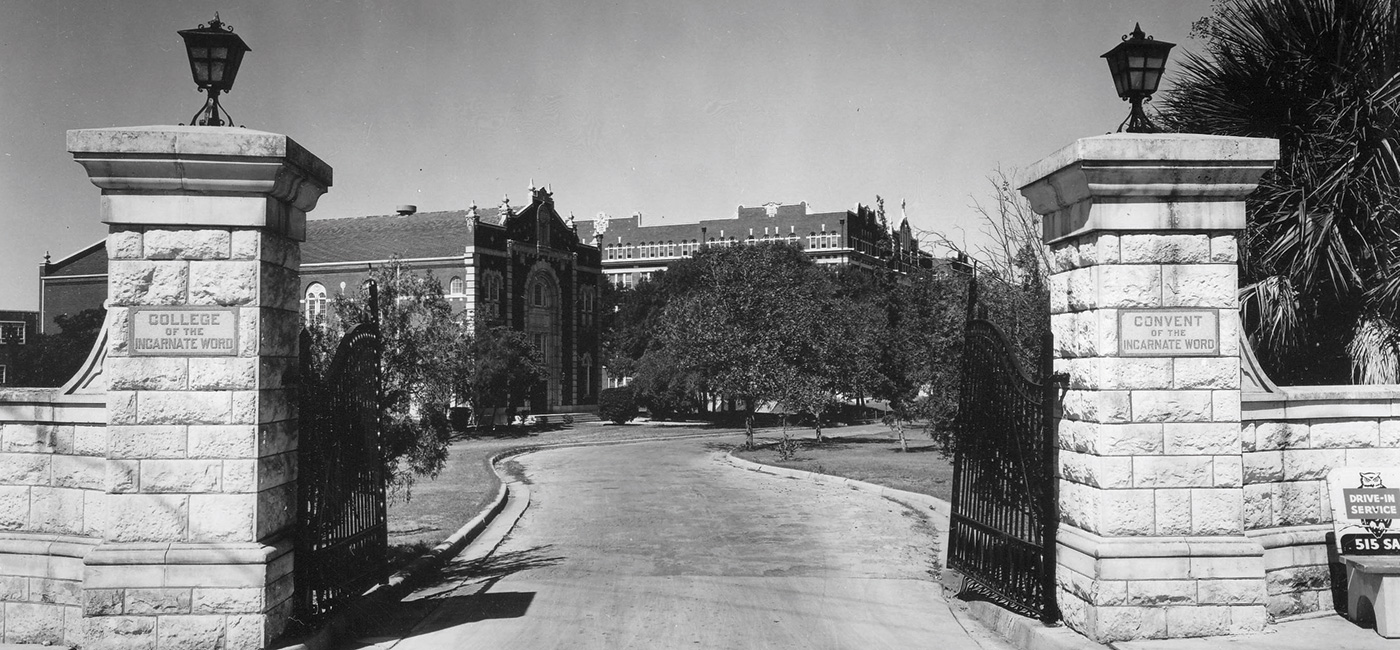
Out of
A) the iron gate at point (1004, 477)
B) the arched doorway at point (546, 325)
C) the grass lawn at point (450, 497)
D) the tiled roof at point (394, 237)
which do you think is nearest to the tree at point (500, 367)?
the grass lawn at point (450, 497)

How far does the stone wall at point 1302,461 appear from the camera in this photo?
635cm

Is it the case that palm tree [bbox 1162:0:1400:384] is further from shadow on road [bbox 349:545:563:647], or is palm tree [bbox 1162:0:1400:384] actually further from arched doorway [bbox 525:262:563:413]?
arched doorway [bbox 525:262:563:413]

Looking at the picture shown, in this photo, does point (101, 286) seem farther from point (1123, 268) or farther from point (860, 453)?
point (1123, 268)

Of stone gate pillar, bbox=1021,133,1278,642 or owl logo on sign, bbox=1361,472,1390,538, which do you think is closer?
stone gate pillar, bbox=1021,133,1278,642

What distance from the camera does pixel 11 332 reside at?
5341cm

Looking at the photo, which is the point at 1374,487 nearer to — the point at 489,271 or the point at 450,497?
the point at 450,497

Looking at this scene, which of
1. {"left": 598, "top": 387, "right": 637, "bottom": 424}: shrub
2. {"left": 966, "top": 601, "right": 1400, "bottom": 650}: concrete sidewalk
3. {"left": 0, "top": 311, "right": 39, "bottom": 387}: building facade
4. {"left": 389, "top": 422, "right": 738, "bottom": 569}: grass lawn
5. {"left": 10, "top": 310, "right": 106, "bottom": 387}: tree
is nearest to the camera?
{"left": 966, "top": 601, "right": 1400, "bottom": 650}: concrete sidewalk

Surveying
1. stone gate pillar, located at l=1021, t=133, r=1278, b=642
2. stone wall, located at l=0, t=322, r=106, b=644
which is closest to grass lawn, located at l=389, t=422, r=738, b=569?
stone wall, located at l=0, t=322, r=106, b=644

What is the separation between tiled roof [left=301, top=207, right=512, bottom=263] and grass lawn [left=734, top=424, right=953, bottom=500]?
80.9ft

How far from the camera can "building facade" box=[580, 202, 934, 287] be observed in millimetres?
89750

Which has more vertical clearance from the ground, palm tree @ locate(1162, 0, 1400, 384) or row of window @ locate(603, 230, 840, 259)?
row of window @ locate(603, 230, 840, 259)

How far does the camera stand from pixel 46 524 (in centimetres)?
625

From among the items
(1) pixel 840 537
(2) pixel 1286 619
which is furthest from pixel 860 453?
(2) pixel 1286 619

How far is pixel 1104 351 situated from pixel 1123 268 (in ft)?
1.76
